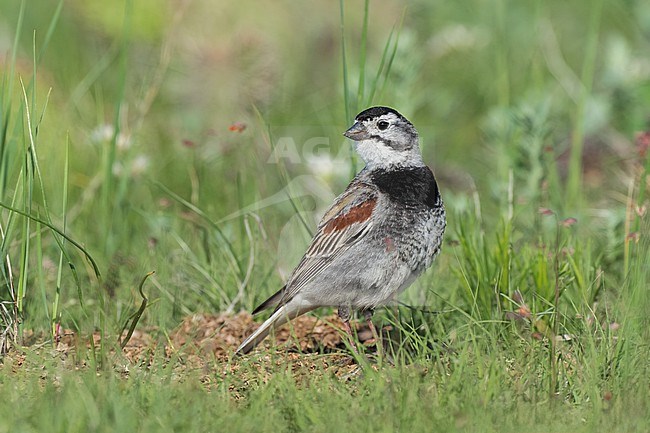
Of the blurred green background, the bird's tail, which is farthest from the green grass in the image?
the bird's tail

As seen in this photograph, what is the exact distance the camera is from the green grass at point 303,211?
3822 millimetres

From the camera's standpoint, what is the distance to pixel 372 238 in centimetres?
471

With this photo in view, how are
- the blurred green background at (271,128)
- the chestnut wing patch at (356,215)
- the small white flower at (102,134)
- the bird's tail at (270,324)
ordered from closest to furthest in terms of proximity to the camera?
the bird's tail at (270,324)
the chestnut wing patch at (356,215)
the blurred green background at (271,128)
the small white flower at (102,134)

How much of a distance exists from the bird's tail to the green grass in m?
0.18

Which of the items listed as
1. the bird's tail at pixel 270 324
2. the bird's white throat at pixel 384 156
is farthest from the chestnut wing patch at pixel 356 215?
the bird's tail at pixel 270 324

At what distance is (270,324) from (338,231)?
51 cm

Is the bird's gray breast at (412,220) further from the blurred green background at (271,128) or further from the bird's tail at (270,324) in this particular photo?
the bird's tail at (270,324)

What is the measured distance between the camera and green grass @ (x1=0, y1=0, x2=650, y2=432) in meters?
3.82

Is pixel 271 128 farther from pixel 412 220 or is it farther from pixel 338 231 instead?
pixel 412 220

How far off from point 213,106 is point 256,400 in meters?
4.90

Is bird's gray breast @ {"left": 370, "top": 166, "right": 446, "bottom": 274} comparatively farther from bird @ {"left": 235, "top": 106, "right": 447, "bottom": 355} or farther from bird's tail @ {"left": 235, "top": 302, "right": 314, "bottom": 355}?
bird's tail @ {"left": 235, "top": 302, "right": 314, "bottom": 355}

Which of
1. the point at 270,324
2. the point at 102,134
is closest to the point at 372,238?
the point at 270,324

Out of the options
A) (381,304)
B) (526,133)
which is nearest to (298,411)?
(381,304)

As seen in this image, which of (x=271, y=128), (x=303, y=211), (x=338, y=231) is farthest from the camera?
(x=271, y=128)
